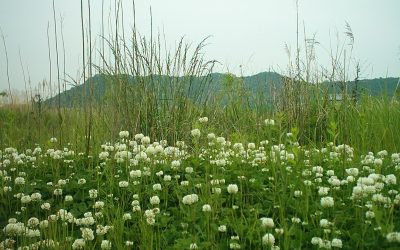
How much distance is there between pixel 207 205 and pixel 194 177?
1.01 meters

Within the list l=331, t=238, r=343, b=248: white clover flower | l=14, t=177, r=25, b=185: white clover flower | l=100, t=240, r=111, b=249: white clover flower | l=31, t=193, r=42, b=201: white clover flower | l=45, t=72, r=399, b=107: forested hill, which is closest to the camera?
l=331, t=238, r=343, b=248: white clover flower

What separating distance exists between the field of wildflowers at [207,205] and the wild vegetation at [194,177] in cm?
1

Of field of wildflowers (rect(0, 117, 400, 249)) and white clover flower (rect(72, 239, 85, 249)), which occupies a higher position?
field of wildflowers (rect(0, 117, 400, 249))

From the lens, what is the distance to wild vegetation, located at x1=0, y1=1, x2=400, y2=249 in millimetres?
2623

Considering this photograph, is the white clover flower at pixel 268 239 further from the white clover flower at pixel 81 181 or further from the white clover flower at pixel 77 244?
the white clover flower at pixel 81 181

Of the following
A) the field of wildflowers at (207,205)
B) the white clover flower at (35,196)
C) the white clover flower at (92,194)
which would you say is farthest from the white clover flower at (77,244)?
the white clover flower at (35,196)

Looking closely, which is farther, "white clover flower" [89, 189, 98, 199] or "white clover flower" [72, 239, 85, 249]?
"white clover flower" [89, 189, 98, 199]

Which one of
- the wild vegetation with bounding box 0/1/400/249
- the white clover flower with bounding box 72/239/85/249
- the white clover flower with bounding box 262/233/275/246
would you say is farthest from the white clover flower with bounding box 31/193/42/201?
the white clover flower with bounding box 262/233/275/246

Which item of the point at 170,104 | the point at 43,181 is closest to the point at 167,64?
the point at 170,104

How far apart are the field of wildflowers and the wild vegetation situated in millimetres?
12

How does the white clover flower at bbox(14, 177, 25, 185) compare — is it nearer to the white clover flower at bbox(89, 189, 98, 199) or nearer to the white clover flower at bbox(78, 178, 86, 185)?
the white clover flower at bbox(78, 178, 86, 185)

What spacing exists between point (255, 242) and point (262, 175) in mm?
1152

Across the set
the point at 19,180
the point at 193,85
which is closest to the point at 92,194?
the point at 19,180

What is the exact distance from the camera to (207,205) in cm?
271
